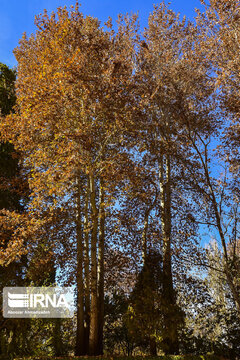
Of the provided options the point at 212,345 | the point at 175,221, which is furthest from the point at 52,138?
the point at 212,345

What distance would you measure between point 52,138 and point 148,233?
190 inches

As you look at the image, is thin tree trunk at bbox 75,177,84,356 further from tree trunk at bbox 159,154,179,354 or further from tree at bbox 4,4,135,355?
tree trunk at bbox 159,154,179,354

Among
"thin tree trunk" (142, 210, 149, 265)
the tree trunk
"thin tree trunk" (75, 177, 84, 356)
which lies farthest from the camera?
"thin tree trunk" (142, 210, 149, 265)

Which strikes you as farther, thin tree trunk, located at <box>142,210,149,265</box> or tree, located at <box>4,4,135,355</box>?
thin tree trunk, located at <box>142,210,149,265</box>

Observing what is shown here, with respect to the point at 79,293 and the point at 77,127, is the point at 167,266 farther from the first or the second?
the point at 77,127

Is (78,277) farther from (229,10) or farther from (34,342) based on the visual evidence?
(229,10)
